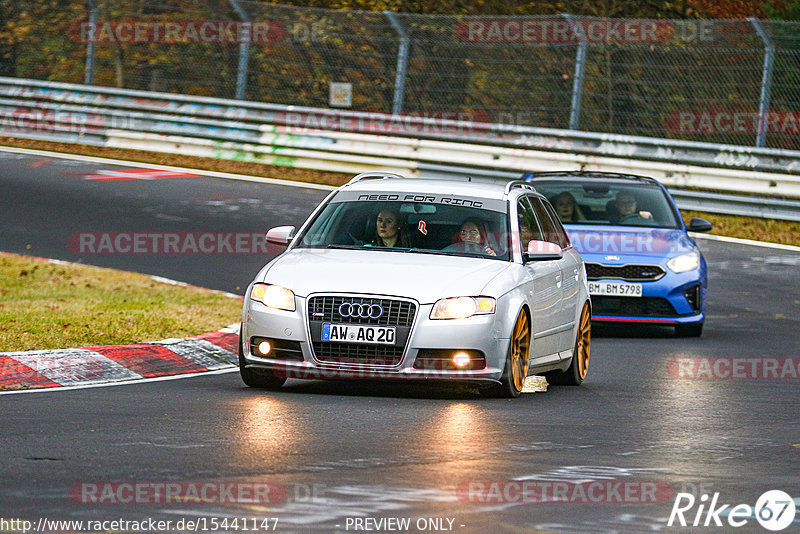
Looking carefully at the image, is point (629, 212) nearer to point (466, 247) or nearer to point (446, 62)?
point (466, 247)

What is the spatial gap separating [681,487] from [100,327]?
6.47m

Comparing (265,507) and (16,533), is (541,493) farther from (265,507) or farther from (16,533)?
(16,533)

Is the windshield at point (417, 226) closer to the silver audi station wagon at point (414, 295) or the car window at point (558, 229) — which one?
the silver audi station wagon at point (414, 295)

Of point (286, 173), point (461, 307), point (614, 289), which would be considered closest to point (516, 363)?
point (461, 307)

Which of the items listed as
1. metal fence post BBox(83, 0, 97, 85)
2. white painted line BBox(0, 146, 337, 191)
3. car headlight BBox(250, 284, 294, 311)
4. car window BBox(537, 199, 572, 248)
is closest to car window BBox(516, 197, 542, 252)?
car window BBox(537, 199, 572, 248)

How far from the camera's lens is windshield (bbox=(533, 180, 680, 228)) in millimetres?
16094

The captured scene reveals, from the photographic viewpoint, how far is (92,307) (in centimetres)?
1367

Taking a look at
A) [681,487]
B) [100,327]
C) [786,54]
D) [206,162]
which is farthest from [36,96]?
[681,487]

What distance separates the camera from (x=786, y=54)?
75.9 feet

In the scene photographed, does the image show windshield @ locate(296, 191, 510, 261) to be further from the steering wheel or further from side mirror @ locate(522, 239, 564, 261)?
side mirror @ locate(522, 239, 564, 261)

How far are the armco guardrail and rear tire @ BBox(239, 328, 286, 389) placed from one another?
14.2 metres

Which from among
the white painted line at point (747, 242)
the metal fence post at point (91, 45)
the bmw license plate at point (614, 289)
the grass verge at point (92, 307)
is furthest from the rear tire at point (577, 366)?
the metal fence post at point (91, 45)

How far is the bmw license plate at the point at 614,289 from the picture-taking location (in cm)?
1502

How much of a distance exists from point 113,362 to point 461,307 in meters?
2.65
